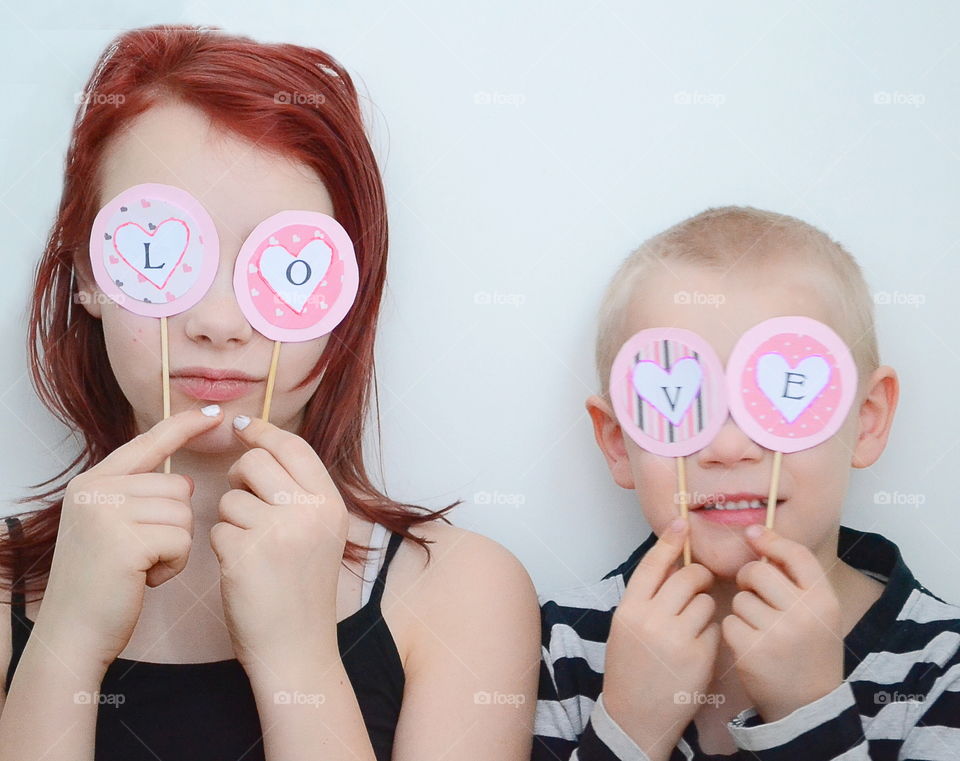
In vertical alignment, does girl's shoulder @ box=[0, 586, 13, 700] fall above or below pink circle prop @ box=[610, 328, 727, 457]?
below

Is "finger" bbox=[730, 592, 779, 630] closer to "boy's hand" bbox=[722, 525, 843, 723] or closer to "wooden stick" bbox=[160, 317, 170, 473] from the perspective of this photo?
"boy's hand" bbox=[722, 525, 843, 723]

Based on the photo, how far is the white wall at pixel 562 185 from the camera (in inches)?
63.8

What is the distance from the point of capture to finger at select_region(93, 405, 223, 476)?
1253 mm

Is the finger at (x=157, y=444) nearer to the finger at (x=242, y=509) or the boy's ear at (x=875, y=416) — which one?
the finger at (x=242, y=509)

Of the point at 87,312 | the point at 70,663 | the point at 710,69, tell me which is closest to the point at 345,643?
the point at 70,663

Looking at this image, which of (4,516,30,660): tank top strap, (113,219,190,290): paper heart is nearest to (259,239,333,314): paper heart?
(113,219,190,290): paper heart

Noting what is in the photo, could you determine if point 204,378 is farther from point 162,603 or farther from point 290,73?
point 290,73

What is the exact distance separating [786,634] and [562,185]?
758 mm

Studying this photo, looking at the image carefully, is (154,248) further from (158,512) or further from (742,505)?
(742,505)

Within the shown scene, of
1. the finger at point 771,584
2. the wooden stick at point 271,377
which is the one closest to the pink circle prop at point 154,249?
the wooden stick at point 271,377

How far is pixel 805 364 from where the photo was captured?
4.39ft

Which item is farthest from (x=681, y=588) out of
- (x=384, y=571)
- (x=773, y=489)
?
(x=384, y=571)

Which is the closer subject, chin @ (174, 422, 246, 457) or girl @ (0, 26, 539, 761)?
girl @ (0, 26, 539, 761)

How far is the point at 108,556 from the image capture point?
1.21 m
